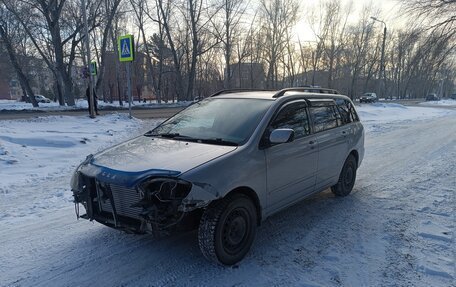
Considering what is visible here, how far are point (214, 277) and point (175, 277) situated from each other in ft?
1.25

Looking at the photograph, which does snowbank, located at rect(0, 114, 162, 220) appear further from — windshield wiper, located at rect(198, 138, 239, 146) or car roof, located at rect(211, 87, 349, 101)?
car roof, located at rect(211, 87, 349, 101)

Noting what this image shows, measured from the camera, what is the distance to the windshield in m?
4.07

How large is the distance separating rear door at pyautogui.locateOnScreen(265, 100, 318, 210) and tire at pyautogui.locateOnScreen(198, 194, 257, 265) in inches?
17.8

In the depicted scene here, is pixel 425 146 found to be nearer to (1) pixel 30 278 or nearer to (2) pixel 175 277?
(2) pixel 175 277

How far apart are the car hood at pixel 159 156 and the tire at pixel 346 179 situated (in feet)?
9.02

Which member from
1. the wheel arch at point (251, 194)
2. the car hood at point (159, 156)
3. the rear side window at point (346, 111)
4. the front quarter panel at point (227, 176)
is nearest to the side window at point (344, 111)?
the rear side window at point (346, 111)

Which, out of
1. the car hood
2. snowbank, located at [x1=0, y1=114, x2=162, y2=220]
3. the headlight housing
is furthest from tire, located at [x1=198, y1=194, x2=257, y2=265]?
snowbank, located at [x1=0, y1=114, x2=162, y2=220]

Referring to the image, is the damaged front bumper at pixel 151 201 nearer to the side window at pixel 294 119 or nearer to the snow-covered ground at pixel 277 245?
the snow-covered ground at pixel 277 245

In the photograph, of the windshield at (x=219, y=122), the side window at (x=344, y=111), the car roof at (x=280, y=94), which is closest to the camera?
the windshield at (x=219, y=122)

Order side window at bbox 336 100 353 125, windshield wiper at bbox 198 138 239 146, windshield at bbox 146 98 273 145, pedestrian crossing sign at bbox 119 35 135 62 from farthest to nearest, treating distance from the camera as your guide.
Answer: pedestrian crossing sign at bbox 119 35 135 62 → side window at bbox 336 100 353 125 → windshield at bbox 146 98 273 145 → windshield wiper at bbox 198 138 239 146

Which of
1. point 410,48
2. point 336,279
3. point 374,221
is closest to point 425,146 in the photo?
point 410,48

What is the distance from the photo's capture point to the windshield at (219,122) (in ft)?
13.3

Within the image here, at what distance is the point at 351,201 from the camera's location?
565cm

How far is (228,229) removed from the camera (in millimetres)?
3561
